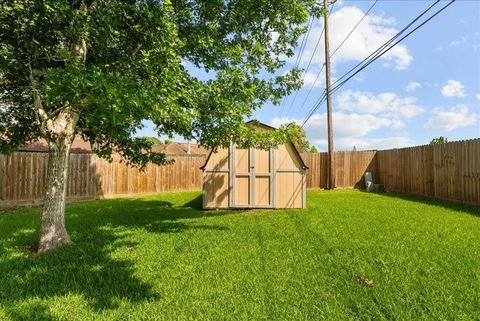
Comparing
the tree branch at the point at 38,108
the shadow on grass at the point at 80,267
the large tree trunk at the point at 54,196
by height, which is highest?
the tree branch at the point at 38,108

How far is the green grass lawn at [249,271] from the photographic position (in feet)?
9.93

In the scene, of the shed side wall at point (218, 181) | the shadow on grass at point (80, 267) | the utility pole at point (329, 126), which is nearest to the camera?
the shadow on grass at point (80, 267)

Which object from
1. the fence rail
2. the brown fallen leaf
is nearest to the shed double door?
Result: the brown fallen leaf

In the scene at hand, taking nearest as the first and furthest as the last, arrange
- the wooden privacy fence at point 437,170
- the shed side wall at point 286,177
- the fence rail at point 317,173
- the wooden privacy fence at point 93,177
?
the wooden privacy fence at point 437,170 < the shed side wall at point 286,177 < the fence rail at point 317,173 < the wooden privacy fence at point 93,177

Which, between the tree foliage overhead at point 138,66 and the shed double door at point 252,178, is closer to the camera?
the tree foliage overhead at point 138,66

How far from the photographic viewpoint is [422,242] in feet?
17.3

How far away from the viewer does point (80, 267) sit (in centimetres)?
420

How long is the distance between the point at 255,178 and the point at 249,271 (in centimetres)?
582

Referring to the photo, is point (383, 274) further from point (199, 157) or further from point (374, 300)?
point (199, 157)

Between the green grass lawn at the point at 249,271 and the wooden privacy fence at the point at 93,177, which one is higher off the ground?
the wooden privacy fence at the point at 93,177

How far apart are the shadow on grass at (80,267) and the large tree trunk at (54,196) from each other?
0.99 ft

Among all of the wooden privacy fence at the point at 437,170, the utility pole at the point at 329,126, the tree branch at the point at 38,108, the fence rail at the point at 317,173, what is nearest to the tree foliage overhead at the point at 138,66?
the tree branch at the point at 38,108

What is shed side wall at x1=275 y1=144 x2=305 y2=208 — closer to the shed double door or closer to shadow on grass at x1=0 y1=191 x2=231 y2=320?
the shed double door

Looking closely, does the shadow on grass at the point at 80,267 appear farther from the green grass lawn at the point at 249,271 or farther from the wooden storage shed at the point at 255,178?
the wooden storage shed at the point at 255,178
